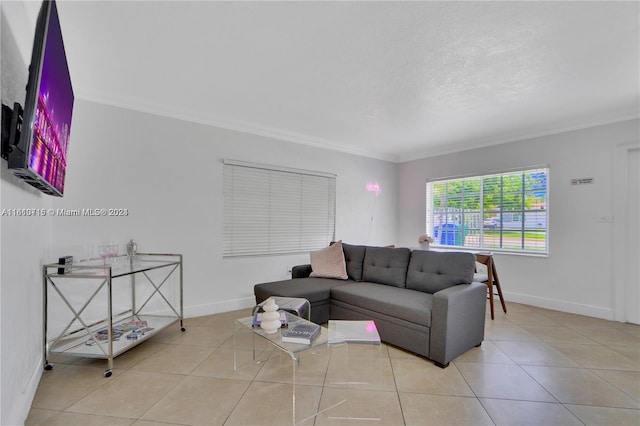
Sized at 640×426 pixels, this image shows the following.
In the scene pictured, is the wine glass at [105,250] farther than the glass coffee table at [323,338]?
Yes

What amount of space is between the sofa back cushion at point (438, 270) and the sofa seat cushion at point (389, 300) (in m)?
0.11

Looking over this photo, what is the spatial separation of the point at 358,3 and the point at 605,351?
135 inches

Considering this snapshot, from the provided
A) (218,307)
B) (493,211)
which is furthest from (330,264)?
(493,211)

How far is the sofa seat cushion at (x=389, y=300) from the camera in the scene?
96.0 inches

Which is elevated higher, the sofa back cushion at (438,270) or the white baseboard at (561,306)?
the sofa back cushion at (438,270)

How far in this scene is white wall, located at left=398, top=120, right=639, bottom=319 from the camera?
344cm

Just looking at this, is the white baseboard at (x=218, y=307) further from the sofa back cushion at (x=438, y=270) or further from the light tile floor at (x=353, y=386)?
the sofa back cushion at (x=438, y=270)

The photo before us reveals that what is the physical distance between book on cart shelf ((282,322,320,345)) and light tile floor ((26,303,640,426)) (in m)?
0.15

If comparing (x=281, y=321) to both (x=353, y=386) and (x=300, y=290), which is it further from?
(x=300, y=290)

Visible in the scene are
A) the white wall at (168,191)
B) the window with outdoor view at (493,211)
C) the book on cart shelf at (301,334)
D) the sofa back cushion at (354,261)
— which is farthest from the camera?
the window with outdoor view at (493,211)

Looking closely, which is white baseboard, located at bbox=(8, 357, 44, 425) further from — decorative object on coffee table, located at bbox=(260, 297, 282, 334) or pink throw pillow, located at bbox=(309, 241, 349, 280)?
pink throw pillow, located at bbox=(309, 241, 349, 280)

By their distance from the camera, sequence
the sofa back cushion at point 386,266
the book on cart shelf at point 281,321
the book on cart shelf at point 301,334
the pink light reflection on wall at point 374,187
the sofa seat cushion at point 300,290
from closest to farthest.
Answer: the book on cart shelf at point 301,334 → the book on cart shelf at point 281,321 → the sofa seat cushion at point 300,290 → the sofa back cushion at point 386,266 → the pink light reflection on wall at point 374,187

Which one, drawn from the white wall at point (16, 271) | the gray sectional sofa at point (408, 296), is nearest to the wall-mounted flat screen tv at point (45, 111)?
the white wall at point (16, 271)

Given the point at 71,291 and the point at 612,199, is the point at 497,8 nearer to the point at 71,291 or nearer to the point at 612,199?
the point at 612,199
